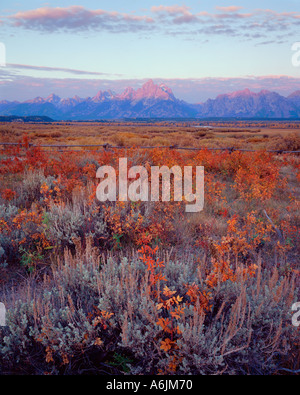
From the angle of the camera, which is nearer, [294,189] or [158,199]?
[158,199]

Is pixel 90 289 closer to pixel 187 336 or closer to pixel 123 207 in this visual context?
pixel 187 336

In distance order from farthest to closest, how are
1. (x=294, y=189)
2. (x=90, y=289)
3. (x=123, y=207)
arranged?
(x=294, y=189)
(x=123, y=207)
(x=90, y=289)

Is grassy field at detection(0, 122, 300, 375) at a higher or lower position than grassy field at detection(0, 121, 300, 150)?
lower

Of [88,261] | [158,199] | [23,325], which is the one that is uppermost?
[158,199]

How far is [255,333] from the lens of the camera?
2.36 m

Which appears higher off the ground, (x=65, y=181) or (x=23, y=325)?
(x=65, y=181)

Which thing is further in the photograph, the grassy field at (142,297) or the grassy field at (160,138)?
the grassy field at (160,138)

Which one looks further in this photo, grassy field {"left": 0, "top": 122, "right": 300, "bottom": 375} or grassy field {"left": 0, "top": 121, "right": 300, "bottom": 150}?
grassy field {"left": 0, "top": 121, "right": 300, "bottom": 150}

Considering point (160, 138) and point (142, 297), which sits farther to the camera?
point (160, 138)

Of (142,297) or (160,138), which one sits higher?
(160,138)

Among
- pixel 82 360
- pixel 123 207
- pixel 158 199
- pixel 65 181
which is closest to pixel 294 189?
pixel 158 199

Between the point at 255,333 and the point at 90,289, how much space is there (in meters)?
1.64

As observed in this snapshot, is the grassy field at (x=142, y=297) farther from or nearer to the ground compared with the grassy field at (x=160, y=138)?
nearer to the ground

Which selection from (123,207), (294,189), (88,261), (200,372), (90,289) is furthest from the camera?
(294,189)
